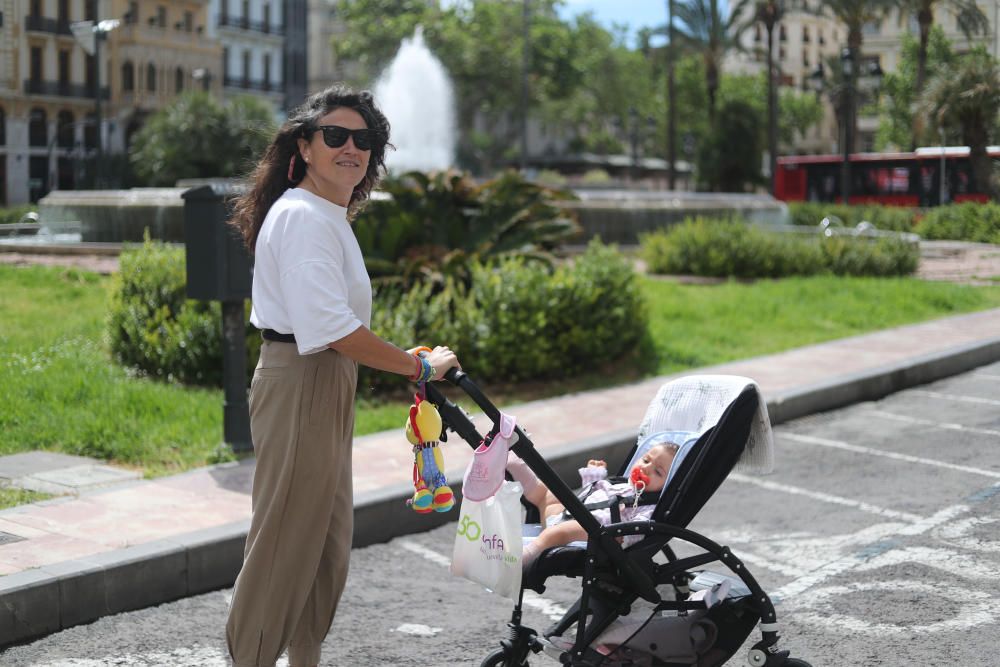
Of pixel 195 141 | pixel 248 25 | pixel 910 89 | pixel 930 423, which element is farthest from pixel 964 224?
pixel 248 25

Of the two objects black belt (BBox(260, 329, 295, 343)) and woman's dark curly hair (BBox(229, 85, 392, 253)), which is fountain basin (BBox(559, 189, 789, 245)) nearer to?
woman's dark curly hair (BBox(229, 85, 392, 253))

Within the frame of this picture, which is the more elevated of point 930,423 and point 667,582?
point 667,582

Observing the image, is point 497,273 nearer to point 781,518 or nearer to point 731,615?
point 781,518

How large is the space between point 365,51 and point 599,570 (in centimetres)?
6759

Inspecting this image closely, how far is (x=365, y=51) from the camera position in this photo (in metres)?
69.1

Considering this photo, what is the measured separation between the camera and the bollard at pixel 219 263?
22.6 ft

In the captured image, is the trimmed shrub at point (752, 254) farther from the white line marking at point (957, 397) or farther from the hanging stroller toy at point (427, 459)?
the hanging stroller toy at point (427, 459)

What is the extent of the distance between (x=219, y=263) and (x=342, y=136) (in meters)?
3.46

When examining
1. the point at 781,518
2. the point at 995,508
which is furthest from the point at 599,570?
the point at 995,508

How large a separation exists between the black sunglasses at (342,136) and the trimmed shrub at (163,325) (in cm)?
557

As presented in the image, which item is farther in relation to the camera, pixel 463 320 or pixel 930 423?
pixel 463 320

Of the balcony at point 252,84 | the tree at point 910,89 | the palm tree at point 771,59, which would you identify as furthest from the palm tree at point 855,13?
the balcony at point 252,84

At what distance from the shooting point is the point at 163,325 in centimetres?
929

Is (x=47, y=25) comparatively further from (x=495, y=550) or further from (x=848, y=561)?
(x=495, y=550)
